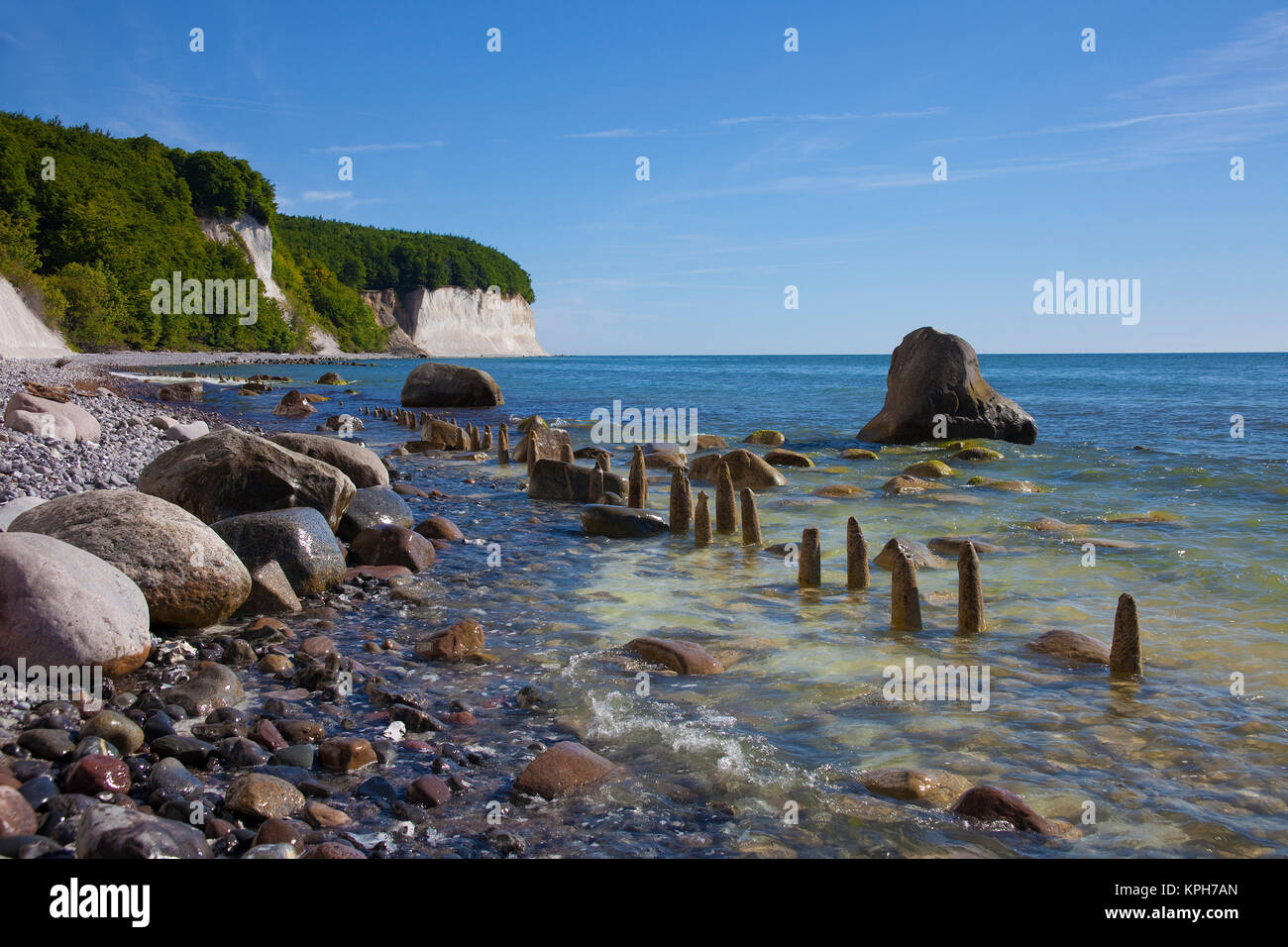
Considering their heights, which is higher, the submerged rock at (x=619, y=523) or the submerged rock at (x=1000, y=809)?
the submerged rock at (x=619, y=523)

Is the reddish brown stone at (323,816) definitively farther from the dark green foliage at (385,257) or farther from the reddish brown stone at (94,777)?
the dark green foliage at (385,257)

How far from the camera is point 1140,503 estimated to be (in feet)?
60.1

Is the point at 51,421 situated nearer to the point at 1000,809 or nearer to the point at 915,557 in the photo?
the point at 915,557

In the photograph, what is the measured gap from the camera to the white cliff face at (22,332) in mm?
51906

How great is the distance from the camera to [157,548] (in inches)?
322

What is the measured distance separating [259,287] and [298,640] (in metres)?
98.0

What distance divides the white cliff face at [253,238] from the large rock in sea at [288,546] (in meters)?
97.8

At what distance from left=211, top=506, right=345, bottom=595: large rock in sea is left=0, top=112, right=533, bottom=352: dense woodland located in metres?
60.1

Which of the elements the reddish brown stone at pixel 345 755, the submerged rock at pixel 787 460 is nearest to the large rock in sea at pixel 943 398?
the submerged rock at pixel 787 460

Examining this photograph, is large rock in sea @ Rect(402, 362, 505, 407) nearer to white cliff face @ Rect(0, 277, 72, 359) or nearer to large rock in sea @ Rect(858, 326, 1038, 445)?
large rock in sea @ Rect(858, 326, 1038, 445)

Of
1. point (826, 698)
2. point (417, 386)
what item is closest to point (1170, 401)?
point (417, 386)
